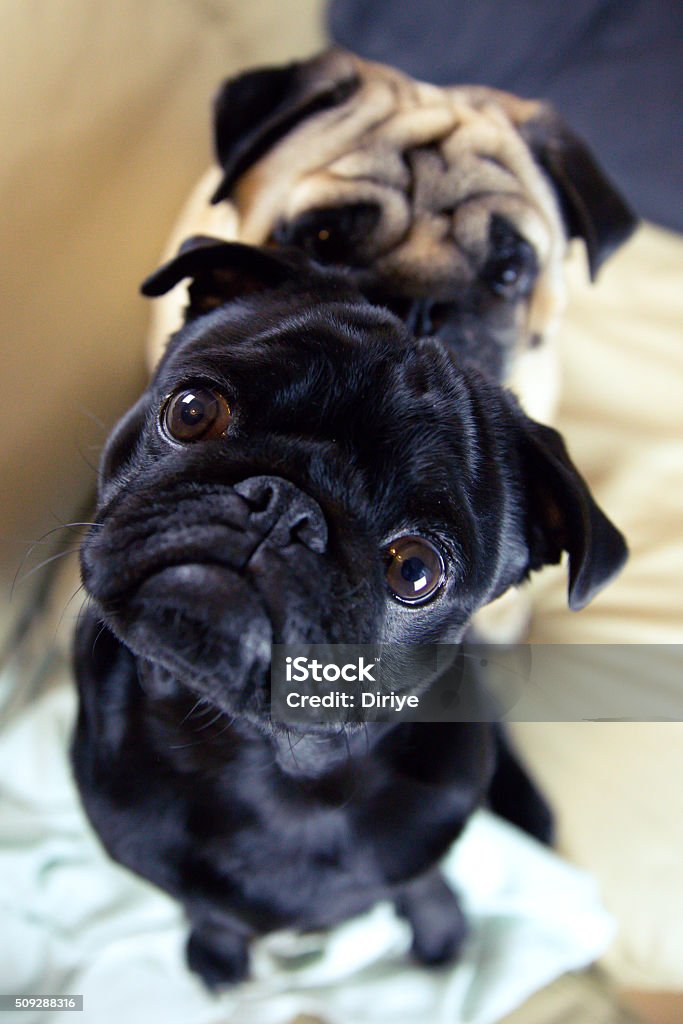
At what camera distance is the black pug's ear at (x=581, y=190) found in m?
1.47

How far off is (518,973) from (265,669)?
0.80m

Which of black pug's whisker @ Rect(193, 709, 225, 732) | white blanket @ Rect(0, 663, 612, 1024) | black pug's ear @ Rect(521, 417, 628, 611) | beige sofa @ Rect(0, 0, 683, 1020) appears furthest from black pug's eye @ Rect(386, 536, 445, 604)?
white blanket @ Rect(0, 663, 612, 1024)

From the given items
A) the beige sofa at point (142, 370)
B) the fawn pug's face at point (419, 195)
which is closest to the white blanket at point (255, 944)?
the beige sofa at point (142, 370)

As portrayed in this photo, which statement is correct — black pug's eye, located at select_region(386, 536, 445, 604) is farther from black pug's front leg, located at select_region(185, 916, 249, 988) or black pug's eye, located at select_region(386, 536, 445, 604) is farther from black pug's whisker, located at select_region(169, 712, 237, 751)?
black pug's front leg, located at select_region(185, 916, 249, 988)

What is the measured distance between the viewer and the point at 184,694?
1.03 m

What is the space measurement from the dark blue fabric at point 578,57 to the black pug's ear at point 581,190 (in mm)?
396

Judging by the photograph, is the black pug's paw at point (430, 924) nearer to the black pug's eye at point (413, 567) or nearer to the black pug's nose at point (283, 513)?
the black pug's eye at point (413, 567)

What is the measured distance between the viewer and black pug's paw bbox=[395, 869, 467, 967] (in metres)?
1.24

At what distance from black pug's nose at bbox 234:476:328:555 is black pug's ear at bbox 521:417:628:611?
1.10 ft

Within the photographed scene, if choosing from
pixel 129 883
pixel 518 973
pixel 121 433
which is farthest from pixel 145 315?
pixel 518 973

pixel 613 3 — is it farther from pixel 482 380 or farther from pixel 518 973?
pixel 518 973

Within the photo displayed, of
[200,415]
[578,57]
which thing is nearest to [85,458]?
[200,415]

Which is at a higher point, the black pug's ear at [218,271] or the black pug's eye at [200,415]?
the black pug's ear at [218,271]

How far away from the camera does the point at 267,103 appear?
4.64ft
